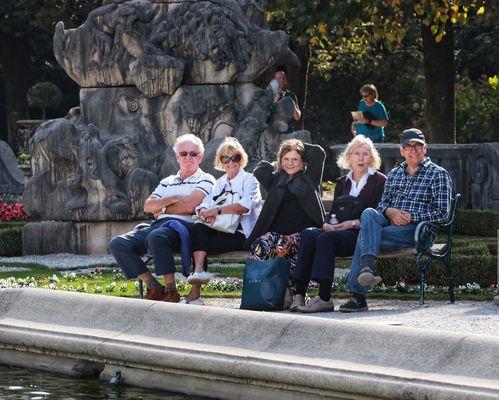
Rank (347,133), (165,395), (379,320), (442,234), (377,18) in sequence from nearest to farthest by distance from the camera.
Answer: (165,395)
(379,320)
(442,234)
(377,18)
(347,133)

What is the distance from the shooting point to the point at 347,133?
3644 centimetres

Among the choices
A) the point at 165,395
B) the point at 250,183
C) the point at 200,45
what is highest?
the point at 200,45

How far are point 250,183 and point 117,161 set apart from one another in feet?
16.8

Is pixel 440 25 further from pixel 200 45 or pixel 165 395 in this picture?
pixel 165 395

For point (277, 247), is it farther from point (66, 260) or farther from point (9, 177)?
point (9, 177)

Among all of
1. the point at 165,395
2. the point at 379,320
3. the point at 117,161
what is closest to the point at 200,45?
the point at 117,161

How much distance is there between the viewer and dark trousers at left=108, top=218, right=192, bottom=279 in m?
10.9

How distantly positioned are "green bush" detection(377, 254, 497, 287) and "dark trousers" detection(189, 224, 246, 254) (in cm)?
165

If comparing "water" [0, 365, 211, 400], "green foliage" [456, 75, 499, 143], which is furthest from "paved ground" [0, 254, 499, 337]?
"green foliage" [456, 75, 499, 143]

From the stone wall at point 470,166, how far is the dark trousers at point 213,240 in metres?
8.55

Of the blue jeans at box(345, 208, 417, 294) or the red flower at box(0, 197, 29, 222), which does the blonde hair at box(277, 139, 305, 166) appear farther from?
the red flower at box(0, 197, 29, 222)

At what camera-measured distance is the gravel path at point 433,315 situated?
9.63 metres

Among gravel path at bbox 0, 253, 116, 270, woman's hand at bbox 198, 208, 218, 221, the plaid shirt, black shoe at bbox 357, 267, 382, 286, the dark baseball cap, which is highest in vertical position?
the dark baseball cap

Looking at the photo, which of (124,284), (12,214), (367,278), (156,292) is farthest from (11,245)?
(367,278)
